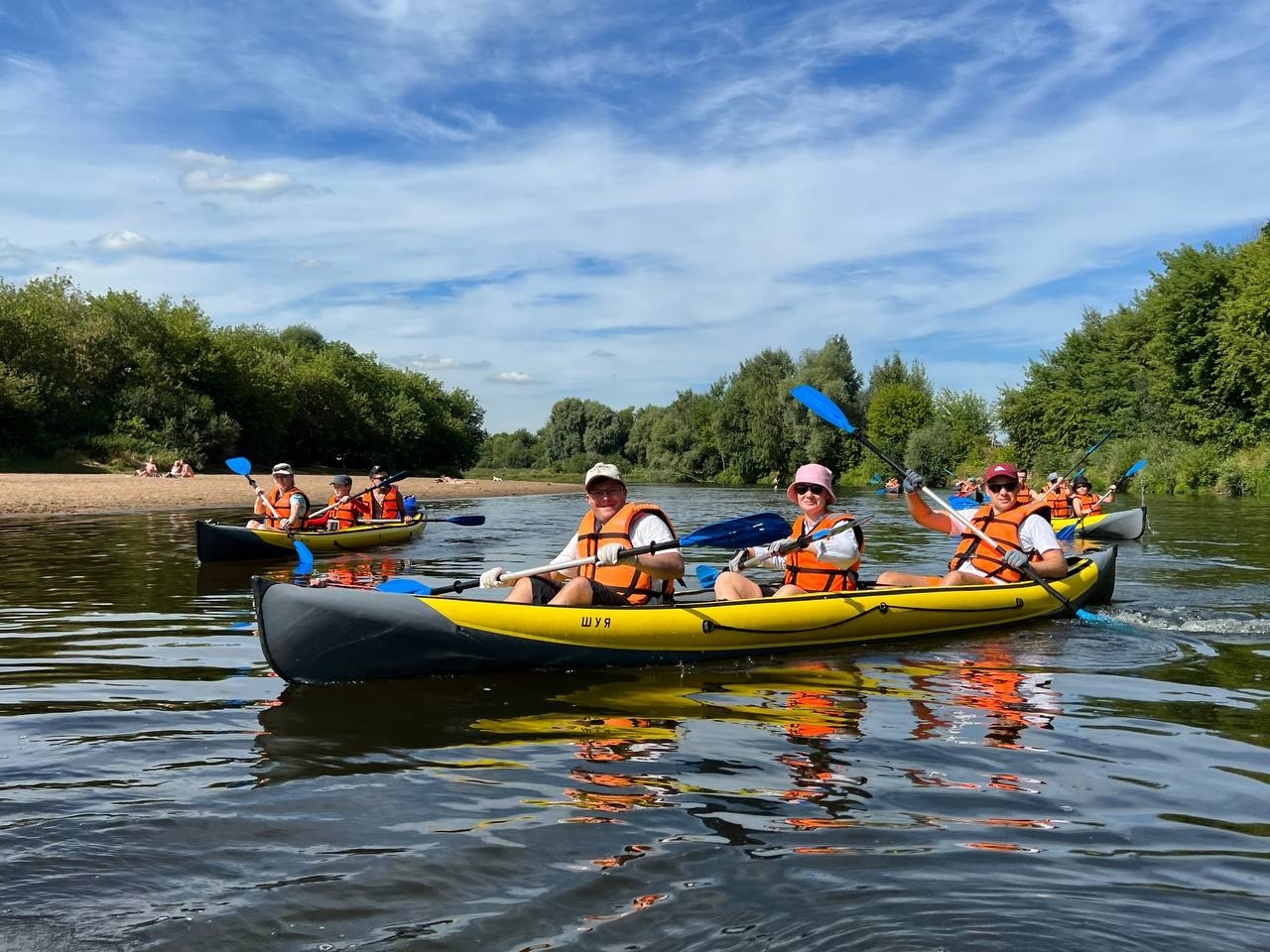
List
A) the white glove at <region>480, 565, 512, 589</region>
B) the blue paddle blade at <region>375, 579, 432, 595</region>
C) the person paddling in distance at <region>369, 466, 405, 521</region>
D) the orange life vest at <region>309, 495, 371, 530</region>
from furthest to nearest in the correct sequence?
1. the person paddling in distance at <region>369, 466, 405, 521</region>
2. the orange life vest at <region>309, 495, 371, 530</region>
3. the blue paddle blade at <region>375, 579, 432, 595</region>
4. the white glove at <region>480, 565, 512, 589</region>

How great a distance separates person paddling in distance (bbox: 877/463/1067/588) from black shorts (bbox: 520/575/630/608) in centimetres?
311

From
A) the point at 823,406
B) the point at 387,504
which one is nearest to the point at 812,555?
the point at 823,406

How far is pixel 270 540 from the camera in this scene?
522 inches

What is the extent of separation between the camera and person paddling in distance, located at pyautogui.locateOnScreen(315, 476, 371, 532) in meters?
15.3

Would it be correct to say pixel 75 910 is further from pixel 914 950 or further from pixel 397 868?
pixel 914 950

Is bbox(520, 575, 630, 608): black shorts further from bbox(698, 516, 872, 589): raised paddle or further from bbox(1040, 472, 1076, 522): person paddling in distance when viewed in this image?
bbox(1040, 472, 1076, 522): person paddling in distance

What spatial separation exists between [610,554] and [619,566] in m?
0.49

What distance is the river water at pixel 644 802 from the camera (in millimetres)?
3010

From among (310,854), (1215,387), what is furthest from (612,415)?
(310,854)

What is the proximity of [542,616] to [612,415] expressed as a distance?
76668 millimetres

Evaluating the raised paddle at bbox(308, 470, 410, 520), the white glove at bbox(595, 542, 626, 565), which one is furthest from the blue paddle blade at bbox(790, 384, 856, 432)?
the raised paddle at bbox(308, 470, 410, 520)

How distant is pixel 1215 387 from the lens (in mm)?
36281

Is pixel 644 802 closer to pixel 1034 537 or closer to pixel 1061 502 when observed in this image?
pixel 1034 537

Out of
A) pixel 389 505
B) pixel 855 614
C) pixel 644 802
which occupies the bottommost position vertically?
pixel 644 802
